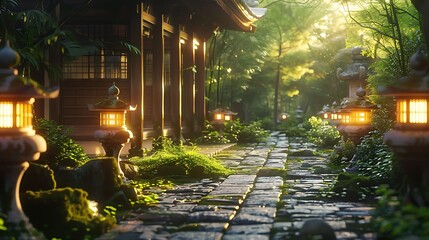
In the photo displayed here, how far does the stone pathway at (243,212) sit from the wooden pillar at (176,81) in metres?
7.36

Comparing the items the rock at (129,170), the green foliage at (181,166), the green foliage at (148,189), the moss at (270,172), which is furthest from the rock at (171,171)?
the moss at (270,172)

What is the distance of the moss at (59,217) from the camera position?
252 inches

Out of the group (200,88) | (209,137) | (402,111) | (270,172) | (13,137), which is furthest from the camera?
(200,88)

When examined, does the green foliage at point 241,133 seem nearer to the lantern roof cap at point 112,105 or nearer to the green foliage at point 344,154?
the green foliage at point 344,154

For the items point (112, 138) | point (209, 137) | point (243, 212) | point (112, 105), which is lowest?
point (243, 212)

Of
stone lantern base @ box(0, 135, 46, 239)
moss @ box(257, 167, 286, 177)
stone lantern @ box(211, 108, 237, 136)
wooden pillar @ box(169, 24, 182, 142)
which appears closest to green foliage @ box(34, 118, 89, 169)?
moss @ box(257, 167, 286, 177)

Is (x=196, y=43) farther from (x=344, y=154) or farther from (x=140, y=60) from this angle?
(x=344, y=154)

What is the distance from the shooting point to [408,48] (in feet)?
51.7

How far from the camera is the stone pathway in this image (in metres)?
6.39

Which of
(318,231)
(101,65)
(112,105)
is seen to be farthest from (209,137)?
(318,231)

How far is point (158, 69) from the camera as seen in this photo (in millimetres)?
16656

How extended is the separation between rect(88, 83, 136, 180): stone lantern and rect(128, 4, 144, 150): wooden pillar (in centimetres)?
384

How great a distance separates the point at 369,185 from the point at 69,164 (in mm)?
5036

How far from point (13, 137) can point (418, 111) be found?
439 centimetres
